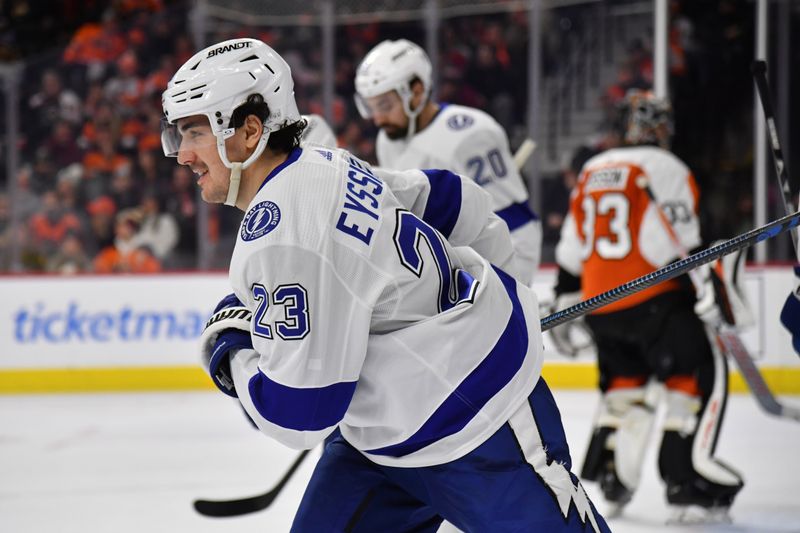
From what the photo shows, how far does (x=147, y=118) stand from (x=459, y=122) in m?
4.28

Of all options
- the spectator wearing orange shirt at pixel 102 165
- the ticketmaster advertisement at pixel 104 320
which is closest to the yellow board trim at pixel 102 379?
the ticketmaster advertisement at pixel 104 320

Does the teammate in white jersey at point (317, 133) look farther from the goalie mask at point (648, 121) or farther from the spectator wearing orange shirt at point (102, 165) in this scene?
the spectator wearing orange shirt at point (102, 165)

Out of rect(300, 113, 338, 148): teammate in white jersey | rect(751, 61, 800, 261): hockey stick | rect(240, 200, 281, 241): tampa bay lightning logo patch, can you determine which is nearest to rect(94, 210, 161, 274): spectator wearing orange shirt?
rect(300, 113, 338, 148): teammate in white jersey

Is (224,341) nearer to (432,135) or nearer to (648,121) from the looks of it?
(432,135)

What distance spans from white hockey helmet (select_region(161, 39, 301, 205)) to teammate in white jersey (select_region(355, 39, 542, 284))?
146cm

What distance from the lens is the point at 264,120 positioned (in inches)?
58.8

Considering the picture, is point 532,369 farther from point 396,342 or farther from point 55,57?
point 55,57

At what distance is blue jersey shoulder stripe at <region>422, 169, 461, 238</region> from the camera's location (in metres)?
1.76

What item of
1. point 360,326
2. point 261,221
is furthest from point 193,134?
point 360,326

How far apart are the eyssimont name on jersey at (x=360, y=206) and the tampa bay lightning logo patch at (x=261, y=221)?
82 millimetres

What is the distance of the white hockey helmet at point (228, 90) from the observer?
4.81 feet

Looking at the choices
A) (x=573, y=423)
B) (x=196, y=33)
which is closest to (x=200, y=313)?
(x=196, y=33)

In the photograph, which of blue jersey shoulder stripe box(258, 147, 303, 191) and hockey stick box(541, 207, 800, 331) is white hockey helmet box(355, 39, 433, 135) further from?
blue jersey shoulder stripe box(258, 147, 303, 191)

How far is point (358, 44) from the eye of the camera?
6684 mm
